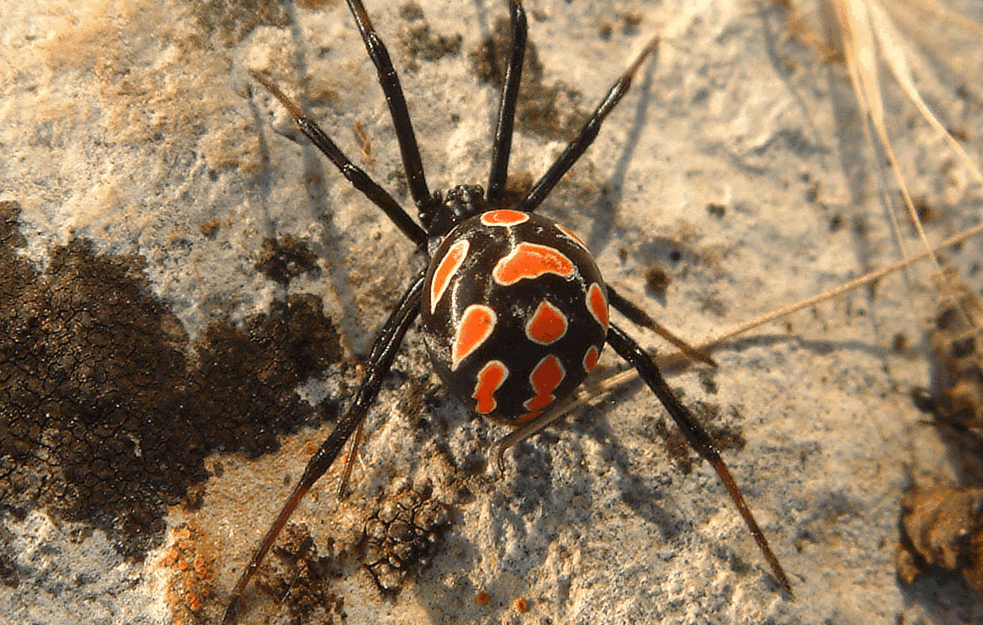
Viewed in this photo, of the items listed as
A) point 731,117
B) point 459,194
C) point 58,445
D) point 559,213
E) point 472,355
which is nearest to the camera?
point 472,355

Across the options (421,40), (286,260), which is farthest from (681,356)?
(421,40)

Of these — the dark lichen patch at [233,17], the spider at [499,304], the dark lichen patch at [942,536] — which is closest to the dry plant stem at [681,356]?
the spider at [499,304]

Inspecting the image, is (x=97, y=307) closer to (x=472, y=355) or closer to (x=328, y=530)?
(x=328, y=530)

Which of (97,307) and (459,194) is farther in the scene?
(459,194)

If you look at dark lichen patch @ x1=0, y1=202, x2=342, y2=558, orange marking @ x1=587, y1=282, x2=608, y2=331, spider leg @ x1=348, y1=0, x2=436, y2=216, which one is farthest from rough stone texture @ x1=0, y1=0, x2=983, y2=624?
orange marking @ x1=587, y1=282, x2=608, y2=331

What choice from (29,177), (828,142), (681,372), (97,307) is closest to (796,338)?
(681,372)

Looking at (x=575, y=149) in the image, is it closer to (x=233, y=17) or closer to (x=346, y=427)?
(x=346, y=427)
